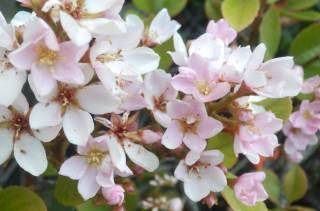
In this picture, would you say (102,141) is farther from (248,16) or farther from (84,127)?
(248,16)

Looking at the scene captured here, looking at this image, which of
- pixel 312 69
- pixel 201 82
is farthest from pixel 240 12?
pixel 201 82

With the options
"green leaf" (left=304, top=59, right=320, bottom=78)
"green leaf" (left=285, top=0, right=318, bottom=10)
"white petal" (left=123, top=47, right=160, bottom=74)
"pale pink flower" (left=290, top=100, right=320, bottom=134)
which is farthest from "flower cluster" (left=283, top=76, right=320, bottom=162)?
"white petal" (left=123, top=47, right=160, bottom=74)

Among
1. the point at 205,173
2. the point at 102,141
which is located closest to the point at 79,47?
the point at 102,141

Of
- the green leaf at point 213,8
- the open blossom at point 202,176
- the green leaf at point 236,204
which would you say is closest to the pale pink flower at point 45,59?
the open blossom at point 202,176

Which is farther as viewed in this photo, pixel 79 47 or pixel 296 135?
pixel 296 135

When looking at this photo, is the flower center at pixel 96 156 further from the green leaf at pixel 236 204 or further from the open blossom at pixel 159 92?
the green leaf at pixel 236 204

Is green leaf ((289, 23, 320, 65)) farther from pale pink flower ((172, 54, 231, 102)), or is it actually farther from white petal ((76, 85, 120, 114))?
white petal ((76, 85, 120, 114))

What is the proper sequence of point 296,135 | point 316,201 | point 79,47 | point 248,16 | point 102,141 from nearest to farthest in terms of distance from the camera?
point 79,47 < point 102,141 < point 248,16 < point 296,135 < point 316,201
